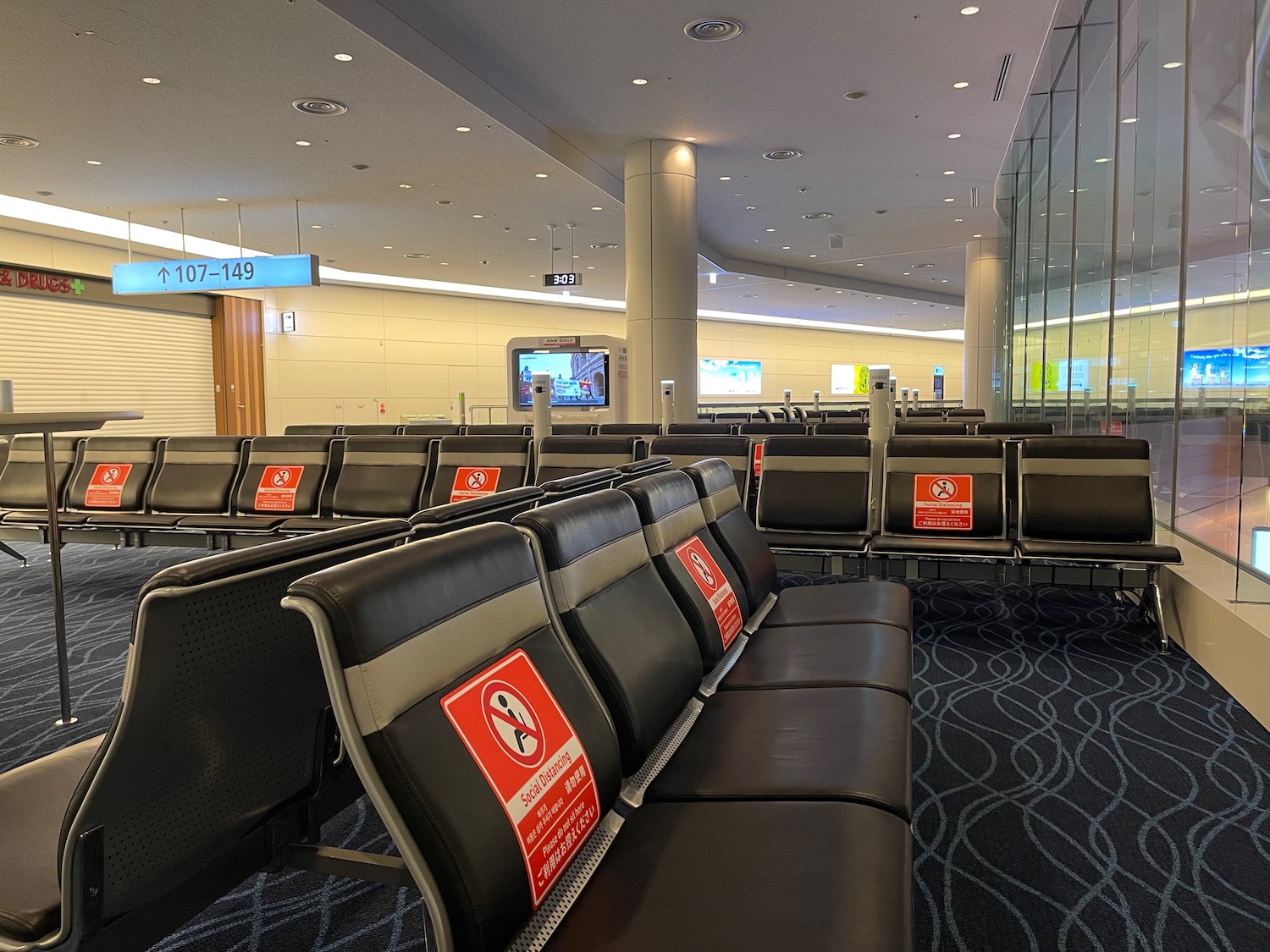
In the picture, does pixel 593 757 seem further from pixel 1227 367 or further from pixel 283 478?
pixel 283 478

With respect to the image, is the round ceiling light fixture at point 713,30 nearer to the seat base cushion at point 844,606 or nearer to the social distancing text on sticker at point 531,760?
the seat base cushion at point 844,606

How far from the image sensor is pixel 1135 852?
6.56 feet

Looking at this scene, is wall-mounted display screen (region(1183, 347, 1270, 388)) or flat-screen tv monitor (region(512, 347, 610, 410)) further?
flat-screen tv monitor (region(512, 347, 610, 410))

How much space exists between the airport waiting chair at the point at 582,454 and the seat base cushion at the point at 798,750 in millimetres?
2928

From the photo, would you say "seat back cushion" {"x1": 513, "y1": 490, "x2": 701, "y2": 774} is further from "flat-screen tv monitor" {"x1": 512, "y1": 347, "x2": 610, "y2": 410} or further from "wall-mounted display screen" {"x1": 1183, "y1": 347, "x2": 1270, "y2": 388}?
"flat-screen tv monitor" {"x1": 512, "y1": 347, "x2": 610, "y2": 410}

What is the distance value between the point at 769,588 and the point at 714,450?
1.70 meters

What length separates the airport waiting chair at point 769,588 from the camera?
8.47 feet

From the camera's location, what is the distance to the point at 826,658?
2.18m

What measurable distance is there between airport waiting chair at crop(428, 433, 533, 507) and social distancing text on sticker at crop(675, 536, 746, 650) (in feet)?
8.83

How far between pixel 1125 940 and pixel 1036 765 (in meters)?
0.85

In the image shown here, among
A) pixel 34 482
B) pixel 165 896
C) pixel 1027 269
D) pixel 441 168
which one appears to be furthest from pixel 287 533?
pixel 1027 269

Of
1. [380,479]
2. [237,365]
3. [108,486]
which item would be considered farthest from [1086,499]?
[237,365]

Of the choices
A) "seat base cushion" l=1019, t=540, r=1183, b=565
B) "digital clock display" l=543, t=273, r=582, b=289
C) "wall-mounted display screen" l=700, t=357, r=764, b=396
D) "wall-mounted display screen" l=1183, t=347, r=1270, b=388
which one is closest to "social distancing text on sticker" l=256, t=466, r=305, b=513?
"seat base cushion" l=1019, t=540, r=1183, b=565

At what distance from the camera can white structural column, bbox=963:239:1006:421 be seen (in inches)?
566
